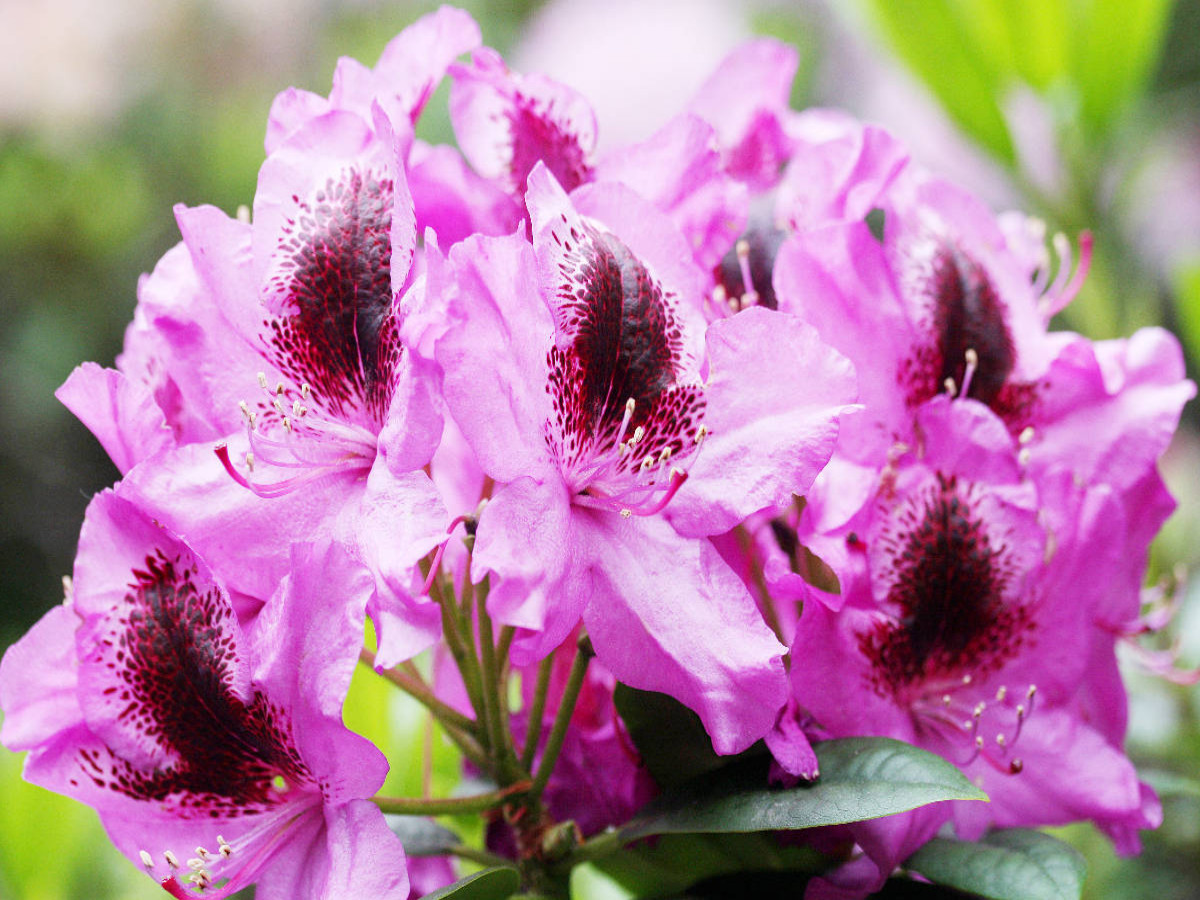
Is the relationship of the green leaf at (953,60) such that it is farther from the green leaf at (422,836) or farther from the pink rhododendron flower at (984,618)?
the green leaf at (422,836)

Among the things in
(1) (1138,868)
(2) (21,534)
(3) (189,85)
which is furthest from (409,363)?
(3) (189,85)

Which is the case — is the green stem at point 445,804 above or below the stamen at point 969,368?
below

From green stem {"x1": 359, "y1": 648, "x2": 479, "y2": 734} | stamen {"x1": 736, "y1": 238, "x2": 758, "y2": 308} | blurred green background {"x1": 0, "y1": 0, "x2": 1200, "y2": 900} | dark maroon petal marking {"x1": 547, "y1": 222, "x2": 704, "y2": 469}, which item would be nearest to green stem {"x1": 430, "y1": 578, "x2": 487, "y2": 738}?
green stem {"x1": 359, "y1": 648, "x2": 479, "y2": 734}

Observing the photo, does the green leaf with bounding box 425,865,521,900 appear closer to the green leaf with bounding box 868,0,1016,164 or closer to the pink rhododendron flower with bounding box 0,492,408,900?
the pink rhododendron flower with bounding box 0,492,408,900

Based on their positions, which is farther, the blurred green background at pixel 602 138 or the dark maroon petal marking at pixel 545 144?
the blurred green background at pixel 602 138

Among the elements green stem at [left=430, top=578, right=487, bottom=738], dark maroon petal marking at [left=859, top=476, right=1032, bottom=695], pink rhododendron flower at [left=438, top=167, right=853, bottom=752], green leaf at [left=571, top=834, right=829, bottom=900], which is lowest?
green leaf at [left=571, top=834, right=829, bottom=900]

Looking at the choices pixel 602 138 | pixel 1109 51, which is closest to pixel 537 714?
pixel 1109 51

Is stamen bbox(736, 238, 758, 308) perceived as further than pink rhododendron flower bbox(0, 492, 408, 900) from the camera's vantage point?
Yes

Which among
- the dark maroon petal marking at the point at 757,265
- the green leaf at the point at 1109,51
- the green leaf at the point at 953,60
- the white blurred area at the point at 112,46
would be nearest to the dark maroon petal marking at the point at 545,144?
the dark maroon petal marking at the point at 757,265
